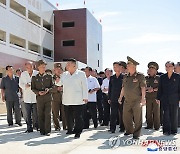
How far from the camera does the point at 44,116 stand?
26.2 feet

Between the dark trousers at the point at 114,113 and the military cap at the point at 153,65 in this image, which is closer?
the dark trousers at the point at 114,113

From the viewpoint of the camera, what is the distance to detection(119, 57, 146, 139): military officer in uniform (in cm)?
716

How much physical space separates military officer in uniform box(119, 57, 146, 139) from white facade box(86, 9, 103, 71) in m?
31.9

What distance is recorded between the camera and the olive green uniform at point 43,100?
7.86 metres

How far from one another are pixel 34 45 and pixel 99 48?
14.4 metres

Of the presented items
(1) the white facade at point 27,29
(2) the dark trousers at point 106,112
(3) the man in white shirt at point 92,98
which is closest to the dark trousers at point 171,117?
(3) the man in white shirt at point 92,98

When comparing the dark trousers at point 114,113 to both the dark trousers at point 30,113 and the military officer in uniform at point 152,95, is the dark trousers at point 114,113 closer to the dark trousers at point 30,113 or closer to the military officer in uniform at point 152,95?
the military officer in uniform at point 152,95

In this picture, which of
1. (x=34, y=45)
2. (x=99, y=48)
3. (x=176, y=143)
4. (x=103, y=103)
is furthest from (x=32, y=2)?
(x=176, y=143)

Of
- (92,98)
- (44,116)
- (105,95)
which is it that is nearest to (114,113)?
(92,98)

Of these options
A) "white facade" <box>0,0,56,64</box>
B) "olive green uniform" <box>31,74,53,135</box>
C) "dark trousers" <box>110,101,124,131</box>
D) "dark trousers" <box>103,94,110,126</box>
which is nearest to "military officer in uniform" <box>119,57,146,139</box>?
"dark trousers" <box>110,101,124,131</box>

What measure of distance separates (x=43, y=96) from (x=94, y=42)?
1411 inches

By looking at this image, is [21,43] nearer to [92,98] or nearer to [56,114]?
[92,98]

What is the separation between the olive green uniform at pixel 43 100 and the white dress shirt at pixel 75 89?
528mm

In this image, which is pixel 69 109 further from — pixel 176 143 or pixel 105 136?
pixel 176 143
